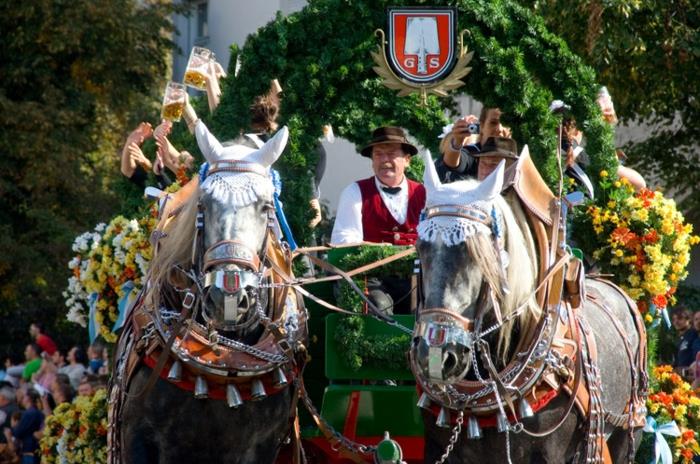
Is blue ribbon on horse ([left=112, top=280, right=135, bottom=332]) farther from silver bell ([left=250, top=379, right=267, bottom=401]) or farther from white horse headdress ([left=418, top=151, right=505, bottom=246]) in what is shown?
white horse headdress ([left=418, top=151, right=505, bottom=246])

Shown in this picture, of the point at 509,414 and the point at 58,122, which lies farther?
the point at 58,122

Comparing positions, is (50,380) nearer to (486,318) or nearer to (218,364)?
(218,364)

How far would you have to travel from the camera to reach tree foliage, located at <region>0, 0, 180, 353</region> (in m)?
20.5

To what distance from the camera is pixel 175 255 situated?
24.1 ft

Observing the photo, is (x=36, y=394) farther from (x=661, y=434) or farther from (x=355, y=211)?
(x=661, y=434)

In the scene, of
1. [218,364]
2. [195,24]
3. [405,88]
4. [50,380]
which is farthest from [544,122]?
[195,24]

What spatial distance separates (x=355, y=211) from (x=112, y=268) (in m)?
1.99

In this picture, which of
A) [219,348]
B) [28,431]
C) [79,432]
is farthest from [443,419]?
[28,431]

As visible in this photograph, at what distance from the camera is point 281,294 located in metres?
7.46

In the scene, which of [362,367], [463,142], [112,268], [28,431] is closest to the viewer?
[362,367]

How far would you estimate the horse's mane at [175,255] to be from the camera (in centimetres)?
734

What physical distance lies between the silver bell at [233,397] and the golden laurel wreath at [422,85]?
2457 millimetres

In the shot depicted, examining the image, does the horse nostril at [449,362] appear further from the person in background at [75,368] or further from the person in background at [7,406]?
the person in background at [7,406]

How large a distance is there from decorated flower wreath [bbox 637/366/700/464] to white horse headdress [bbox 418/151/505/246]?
9.61ft
